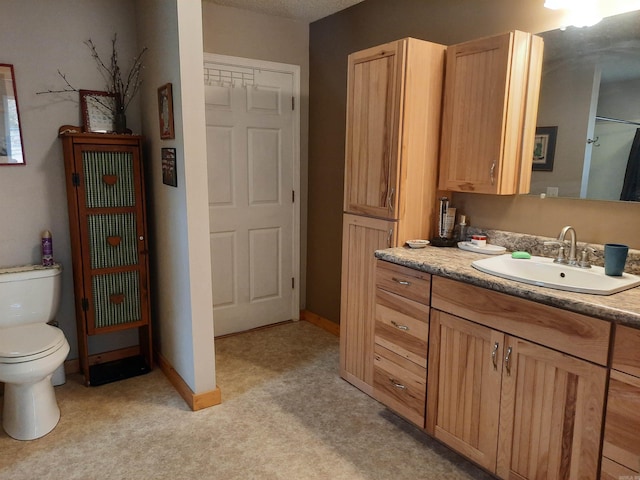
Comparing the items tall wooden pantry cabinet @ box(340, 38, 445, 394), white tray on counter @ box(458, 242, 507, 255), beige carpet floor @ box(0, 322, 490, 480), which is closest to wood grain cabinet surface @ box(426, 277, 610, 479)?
beige carpet floor @ box(0, 322, 490, 480)

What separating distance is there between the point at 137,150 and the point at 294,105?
1.35 m

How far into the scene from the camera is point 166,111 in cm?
240

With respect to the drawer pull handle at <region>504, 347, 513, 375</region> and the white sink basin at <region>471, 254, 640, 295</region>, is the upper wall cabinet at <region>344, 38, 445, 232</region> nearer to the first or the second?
the white sink basin at <region>471, 254, 640, 295</region>

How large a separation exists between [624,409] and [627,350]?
0.63 feet

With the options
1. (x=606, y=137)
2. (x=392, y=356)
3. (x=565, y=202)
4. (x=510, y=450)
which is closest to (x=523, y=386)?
(x=510, y=450)

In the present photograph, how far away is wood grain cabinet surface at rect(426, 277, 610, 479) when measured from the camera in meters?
1.53

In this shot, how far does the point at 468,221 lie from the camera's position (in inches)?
99.6

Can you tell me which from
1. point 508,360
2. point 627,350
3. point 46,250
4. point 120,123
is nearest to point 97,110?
point 120,123

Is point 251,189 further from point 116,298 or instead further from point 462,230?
point 462,230

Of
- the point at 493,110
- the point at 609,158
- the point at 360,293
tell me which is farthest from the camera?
the point at 360,293

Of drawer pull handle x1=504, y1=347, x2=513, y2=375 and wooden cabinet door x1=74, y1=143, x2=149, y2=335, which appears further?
wooden cabinet door x1=74, y1=143, x2=149, y2=335

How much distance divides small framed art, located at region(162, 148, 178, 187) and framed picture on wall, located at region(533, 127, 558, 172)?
1779 mm

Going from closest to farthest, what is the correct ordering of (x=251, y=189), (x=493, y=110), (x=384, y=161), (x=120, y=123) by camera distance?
(x=493, y=110) < (x=384, y=161) < (x=120, y=123) < (x=251, y=189)

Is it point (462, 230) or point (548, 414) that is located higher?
point (462, 230)
